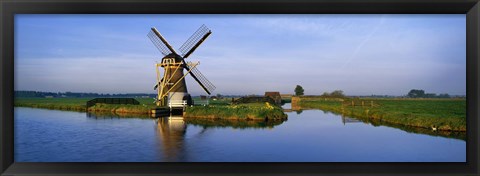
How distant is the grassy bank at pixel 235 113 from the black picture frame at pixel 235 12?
10.2 meters

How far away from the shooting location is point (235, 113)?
512 inches

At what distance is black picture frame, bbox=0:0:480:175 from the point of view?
91.9 inches

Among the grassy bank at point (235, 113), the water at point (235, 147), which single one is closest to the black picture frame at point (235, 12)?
the water at point (235, 147)

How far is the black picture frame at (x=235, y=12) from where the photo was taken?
2.33 m

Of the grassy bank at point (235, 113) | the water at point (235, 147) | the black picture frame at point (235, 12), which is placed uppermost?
the black picture frame at point (235, 12)

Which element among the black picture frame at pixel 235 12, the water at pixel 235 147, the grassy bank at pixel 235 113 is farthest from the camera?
the grassy bank at pixel 235 113

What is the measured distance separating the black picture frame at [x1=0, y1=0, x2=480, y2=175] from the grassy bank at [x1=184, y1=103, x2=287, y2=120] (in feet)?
33.6

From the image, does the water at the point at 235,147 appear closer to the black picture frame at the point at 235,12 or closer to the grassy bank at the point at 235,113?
the black picture frame at the point at 235,12

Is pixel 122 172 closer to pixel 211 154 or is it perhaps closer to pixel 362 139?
pixel 211 154

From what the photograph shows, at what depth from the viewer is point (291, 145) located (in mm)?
7219

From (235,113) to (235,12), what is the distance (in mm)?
10721

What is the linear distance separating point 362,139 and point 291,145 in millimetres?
2376

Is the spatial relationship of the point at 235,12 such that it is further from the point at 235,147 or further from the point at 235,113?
the point at 235,113

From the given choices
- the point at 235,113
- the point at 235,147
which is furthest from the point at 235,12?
the point at 235,113
